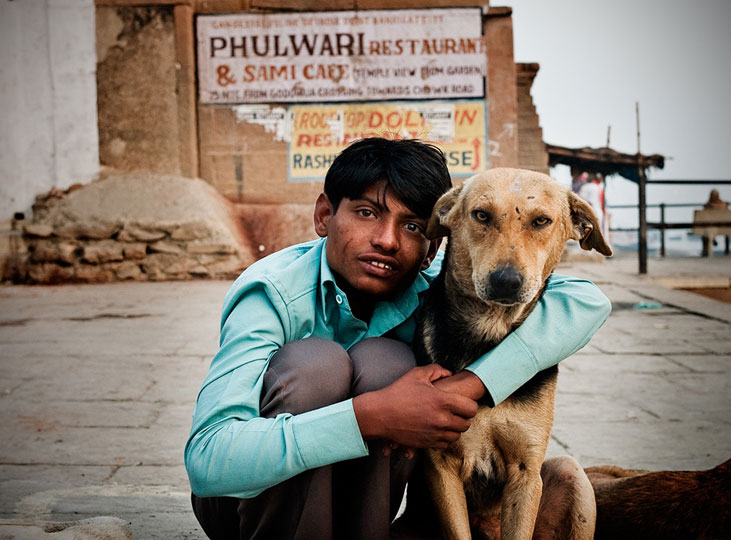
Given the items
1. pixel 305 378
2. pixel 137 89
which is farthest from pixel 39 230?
pixel 305 378

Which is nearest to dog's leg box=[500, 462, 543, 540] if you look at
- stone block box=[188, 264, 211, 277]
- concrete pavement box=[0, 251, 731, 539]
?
concrete pavement box=[0, 251, 731, 539]

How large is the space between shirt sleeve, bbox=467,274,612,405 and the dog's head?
12 cm

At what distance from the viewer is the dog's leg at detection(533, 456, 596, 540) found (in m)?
1.97

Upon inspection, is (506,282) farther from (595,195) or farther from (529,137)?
(595,195)

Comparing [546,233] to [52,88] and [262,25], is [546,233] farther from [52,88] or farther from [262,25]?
[52,88]

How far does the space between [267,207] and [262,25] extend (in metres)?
2.75

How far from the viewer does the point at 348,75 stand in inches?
395

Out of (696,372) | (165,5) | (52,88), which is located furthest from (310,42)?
(696,372)

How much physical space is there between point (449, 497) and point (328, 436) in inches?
22.3

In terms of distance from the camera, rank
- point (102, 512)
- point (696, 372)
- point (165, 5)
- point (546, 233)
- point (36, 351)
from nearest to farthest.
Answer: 1. point (546, 233)
2. point (102, 512)
3. point (696, 372)
4. point (36, 351)
5. point (165, 5)

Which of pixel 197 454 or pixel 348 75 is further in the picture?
pixel 348 75

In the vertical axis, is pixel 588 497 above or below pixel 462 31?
below

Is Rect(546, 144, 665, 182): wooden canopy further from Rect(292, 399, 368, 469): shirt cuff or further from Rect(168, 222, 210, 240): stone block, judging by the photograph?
Rect(292, 399, 368, 469): shirt cuff

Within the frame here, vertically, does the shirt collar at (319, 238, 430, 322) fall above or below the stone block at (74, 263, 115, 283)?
above
